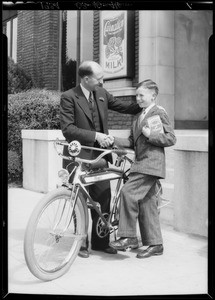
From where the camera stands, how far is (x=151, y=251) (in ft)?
14.8

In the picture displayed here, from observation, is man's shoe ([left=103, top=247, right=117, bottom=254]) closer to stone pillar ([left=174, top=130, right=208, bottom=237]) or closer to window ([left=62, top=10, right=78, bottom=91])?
stone pillar ([left=174, top=130, right=208, bottom=237])

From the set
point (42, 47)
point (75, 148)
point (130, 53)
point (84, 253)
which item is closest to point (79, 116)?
point (75, 148)

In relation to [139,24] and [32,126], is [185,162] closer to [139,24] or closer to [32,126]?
[139,24]

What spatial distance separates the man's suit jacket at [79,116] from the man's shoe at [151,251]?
1.05 metres

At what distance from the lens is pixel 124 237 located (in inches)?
169

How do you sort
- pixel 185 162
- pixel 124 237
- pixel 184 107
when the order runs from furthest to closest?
1. pixel 184 107
2. pixel 185 162
3. pixel 124 237

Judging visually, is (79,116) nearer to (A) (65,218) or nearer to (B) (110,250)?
(A) (65,218)

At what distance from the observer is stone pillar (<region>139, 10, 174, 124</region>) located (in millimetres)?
6516

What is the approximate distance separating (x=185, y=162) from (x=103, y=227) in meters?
1.43

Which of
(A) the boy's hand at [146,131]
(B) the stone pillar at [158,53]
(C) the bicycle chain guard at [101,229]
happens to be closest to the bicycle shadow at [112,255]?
(C) the bicycle chain guard at [101,229]

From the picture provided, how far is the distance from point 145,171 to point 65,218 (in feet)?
2.92

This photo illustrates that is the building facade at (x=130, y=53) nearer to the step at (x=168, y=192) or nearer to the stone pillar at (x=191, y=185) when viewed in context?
the step at (x=168, y=192)

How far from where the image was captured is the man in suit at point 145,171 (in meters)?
4.29
